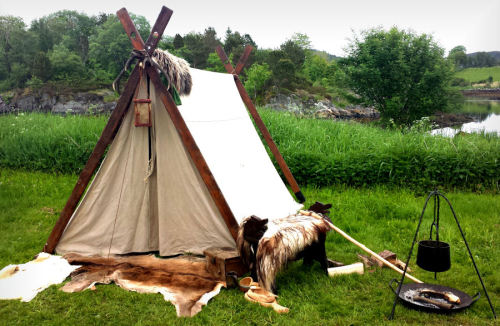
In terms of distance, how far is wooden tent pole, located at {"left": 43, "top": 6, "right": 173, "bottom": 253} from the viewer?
316cm

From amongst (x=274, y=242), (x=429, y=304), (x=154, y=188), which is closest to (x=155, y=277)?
(x=154, y=188)

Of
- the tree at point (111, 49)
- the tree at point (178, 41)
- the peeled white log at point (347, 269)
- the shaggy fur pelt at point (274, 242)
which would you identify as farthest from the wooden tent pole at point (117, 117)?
the tree at point (111, 49)

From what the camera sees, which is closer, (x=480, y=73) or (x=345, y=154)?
(x=345, y=154)

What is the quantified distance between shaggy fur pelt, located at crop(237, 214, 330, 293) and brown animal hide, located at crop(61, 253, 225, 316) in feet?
1.21

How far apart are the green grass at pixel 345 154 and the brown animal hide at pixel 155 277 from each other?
322 cm

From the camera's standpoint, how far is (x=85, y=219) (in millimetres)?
3574

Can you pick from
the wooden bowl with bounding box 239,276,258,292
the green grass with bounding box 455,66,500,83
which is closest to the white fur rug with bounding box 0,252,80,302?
the wooden bowl with bounding box 239,276,258,292

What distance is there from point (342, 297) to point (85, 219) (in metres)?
2.39

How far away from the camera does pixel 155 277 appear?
311 cm

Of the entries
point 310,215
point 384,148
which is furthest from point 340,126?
point 310,215

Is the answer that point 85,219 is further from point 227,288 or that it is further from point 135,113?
point 227,288

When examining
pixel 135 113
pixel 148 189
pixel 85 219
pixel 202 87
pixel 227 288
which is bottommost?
pixel 227 288

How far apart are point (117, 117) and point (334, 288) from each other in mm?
2327

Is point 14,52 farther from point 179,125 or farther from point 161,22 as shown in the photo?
point 179,125
